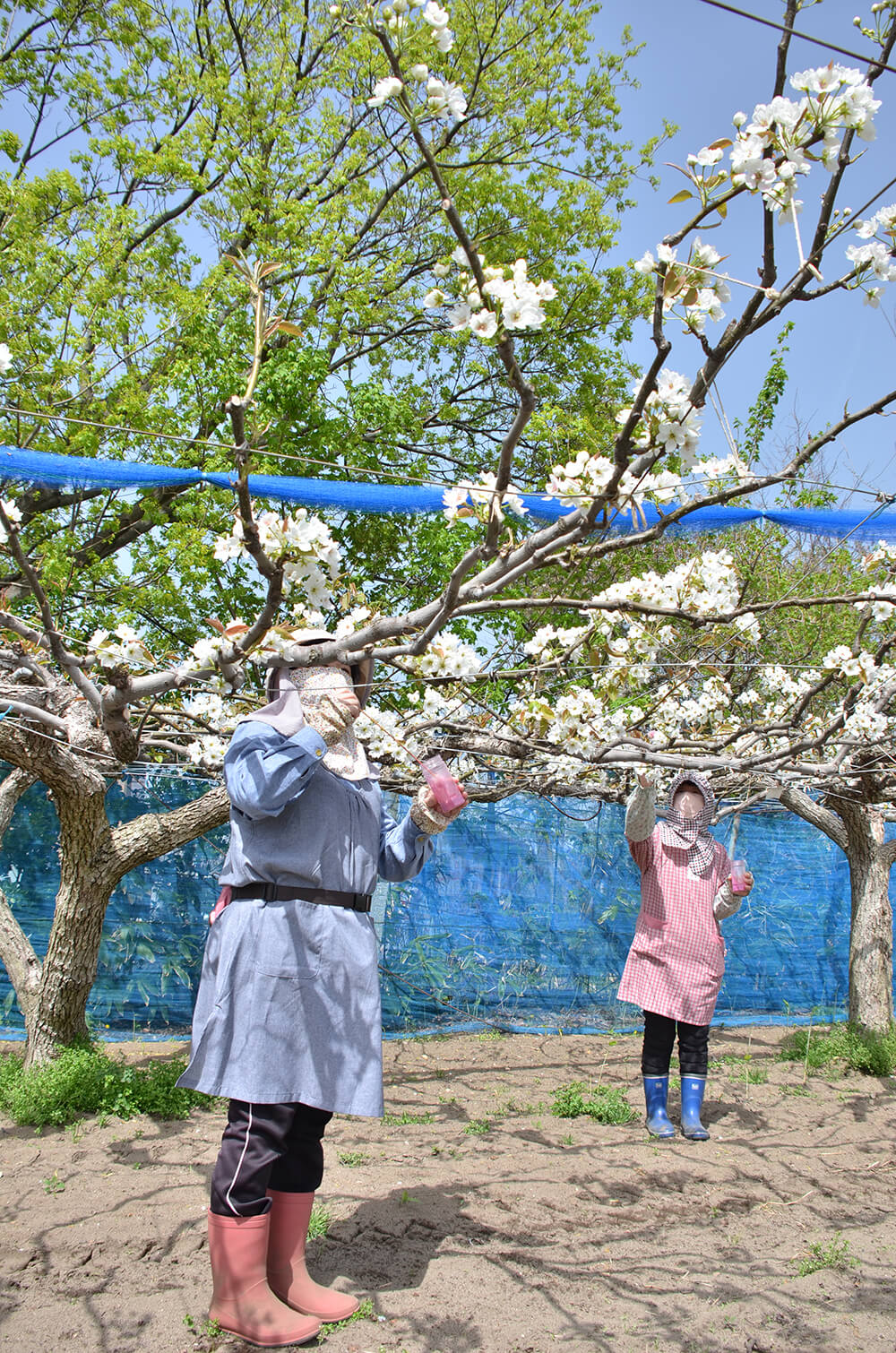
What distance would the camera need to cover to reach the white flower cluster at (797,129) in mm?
1473

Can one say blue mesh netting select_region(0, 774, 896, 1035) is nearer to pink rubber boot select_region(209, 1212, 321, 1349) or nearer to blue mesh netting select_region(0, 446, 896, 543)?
blue mesh netting select_region(0, 446, 896, 543)

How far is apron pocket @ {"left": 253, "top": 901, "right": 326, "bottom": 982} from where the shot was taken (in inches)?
84.0

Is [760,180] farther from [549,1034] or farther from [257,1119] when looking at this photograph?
[549,1034]

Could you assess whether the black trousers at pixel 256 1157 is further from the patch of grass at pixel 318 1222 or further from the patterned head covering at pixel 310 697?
the patterned head covering at pixel 310 697

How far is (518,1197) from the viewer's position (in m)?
3.08

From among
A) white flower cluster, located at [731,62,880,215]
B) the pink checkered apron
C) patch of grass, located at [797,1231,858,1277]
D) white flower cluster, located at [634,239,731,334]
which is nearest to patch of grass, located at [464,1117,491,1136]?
the pink checkered apron

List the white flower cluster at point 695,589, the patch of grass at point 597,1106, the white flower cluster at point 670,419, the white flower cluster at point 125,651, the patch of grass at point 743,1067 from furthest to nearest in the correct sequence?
the patch of grass at point 743,1067
the patch of grass at point 597,1106
the white flower cluster at point 695,589
the white flower cluster at point 125,651
the white flower cluster at point 670,419

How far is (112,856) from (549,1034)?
3178 millimetres

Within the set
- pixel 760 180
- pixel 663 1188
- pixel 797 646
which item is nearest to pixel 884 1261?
pixel 663 1188

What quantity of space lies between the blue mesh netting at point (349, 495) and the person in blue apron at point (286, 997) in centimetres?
157

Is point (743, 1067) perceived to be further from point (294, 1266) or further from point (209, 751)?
point (294, 1266)

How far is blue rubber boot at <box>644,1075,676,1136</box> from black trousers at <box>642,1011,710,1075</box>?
4 centimetres

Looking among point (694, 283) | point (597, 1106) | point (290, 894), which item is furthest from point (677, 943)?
point (694, 283)

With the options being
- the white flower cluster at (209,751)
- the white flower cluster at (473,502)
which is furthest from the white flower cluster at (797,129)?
the white flower cluster at (209,751)
